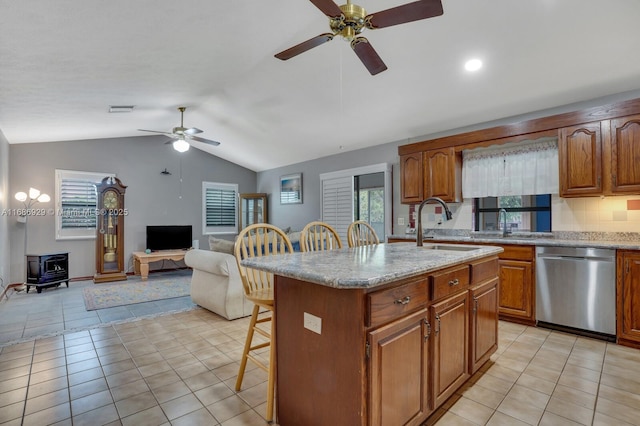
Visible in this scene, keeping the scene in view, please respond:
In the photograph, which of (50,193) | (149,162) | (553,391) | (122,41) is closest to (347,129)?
(122,41)

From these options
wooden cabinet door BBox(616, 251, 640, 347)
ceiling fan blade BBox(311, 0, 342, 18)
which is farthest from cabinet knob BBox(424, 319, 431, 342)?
wooden cabinet door BBox(616, 251, 640, 347)

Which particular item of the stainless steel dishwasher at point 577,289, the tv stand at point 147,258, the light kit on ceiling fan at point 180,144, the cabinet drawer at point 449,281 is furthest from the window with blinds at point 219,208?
the cabinet drawer at point 449,281

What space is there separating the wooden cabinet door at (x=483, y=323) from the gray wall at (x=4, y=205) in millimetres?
6272

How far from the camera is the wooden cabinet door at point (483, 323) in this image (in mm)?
2100

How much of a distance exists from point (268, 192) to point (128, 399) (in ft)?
20.7

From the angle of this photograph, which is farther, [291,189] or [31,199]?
[291,189]

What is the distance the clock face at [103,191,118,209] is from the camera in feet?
19.9

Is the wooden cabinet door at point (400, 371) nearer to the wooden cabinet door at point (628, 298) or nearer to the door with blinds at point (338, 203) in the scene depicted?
the wooden cabinet door at point (628, 298)

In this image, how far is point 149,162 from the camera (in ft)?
22.6

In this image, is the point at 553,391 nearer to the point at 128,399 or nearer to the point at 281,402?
the point at 281,402

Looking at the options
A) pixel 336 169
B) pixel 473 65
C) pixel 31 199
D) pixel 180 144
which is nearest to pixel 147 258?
pixel 31 199

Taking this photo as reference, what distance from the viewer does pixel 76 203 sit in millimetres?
6051

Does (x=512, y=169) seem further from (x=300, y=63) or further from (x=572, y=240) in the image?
(x=300, y=63)

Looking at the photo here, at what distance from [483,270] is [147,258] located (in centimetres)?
593
